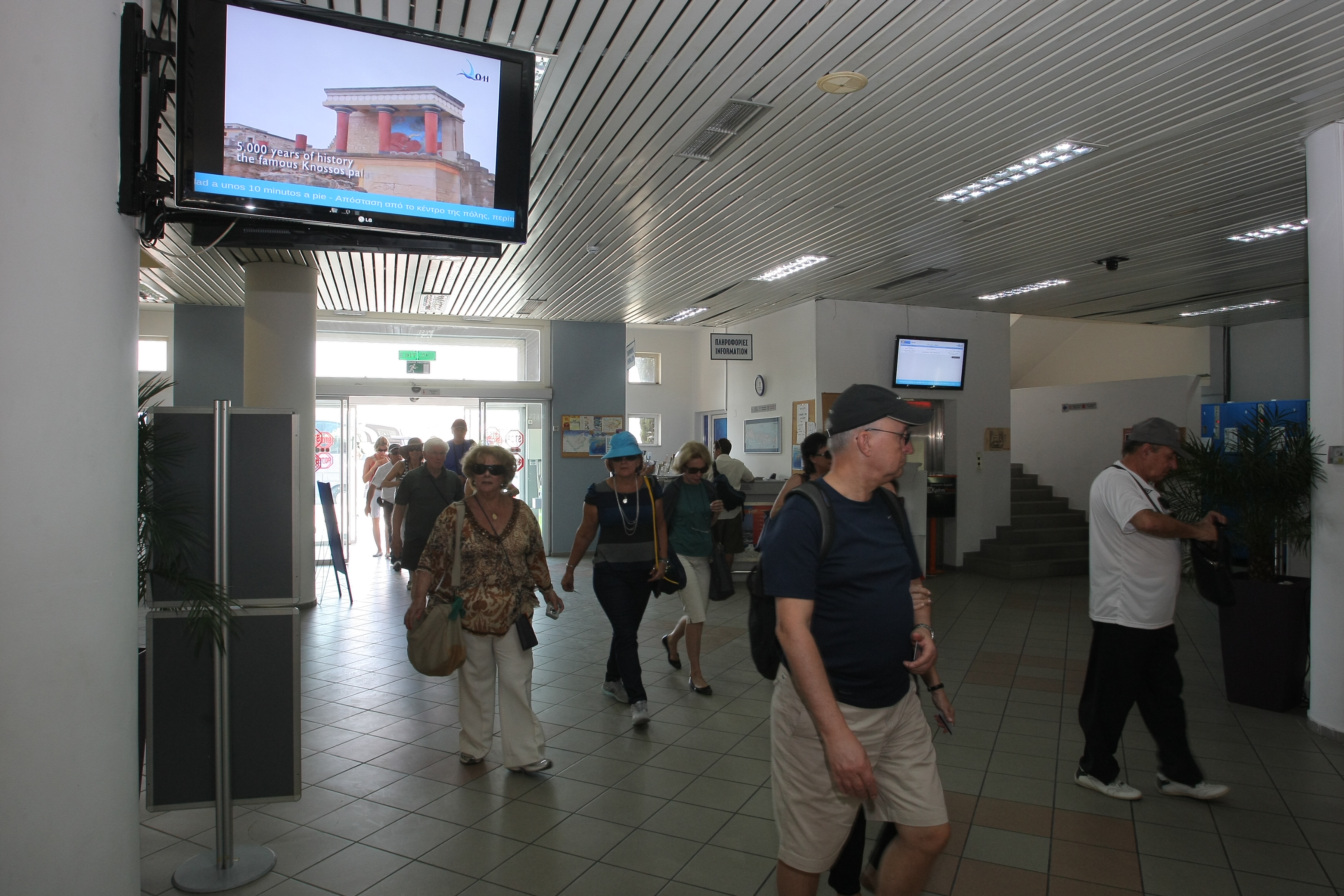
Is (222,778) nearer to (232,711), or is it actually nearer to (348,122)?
(232,711)

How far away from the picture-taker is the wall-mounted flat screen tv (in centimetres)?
280

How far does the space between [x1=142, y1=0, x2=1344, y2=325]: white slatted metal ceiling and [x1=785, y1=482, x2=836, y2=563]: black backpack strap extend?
2.58m

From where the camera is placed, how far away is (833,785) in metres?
2.09

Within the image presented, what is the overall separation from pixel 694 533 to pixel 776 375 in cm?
635

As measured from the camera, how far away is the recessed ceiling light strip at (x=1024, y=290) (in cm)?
951

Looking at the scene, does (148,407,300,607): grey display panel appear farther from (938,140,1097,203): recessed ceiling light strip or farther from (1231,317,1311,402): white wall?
(1231,317,1311,402): white wall

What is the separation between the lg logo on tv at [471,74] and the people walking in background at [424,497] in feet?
11.4

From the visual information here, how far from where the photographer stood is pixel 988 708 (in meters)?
5.03

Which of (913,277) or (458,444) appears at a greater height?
(913,277)

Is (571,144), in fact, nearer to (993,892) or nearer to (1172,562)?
(1172,562)

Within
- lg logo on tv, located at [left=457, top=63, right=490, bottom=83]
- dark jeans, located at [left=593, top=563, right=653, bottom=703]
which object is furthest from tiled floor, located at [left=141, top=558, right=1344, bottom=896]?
lg logo on tv, located at [left=457, top=63, right=490, bottom=83]

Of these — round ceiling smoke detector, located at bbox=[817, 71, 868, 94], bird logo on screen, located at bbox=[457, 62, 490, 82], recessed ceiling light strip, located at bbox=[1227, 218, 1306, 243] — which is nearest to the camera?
bird logo on screen, located at bbox=[457, 62, 490, 82]

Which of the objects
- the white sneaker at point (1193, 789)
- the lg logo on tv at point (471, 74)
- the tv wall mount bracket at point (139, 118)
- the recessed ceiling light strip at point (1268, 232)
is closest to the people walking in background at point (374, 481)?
the lg logo on tv at point (471, 74)

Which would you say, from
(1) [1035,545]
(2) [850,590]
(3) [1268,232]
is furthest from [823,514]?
(1) [1035,545]
